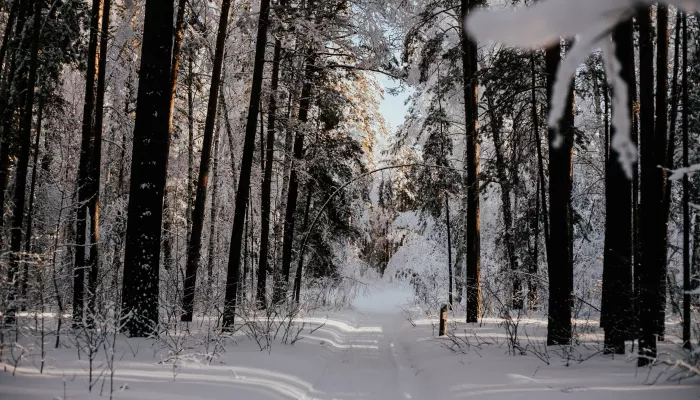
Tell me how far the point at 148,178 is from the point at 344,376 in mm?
4050

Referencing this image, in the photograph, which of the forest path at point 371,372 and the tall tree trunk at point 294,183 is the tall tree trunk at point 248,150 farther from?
A: the tall tree trunk at point 294,183

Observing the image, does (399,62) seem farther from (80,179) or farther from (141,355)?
(141,355)

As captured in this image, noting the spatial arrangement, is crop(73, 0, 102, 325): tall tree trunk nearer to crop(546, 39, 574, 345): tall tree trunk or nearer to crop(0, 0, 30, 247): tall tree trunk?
crop(0, 0, 30, 247): tall tree trunk

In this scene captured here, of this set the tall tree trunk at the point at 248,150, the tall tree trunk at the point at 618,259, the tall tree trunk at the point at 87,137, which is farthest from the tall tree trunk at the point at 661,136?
the tall tree trunk at the point at 87,137

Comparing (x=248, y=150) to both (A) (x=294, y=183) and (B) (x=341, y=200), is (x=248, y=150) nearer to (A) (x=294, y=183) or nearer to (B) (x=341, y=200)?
(A) (x=294, y=183)

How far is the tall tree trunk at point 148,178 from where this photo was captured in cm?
629

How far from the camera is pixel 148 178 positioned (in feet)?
21.1

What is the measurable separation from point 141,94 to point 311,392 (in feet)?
15.8

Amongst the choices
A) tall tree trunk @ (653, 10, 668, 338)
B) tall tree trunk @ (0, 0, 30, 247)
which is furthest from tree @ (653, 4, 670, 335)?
tall tree trunk @ (0, 0, 30, 247)

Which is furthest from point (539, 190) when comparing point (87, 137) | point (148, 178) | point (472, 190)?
point (87, 137)

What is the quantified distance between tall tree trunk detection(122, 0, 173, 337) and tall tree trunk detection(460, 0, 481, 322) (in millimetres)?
6586

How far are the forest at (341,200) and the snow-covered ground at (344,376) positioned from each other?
0.04 meters

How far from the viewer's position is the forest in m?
4.35

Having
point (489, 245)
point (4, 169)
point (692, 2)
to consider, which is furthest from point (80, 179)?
point (489, 245)
